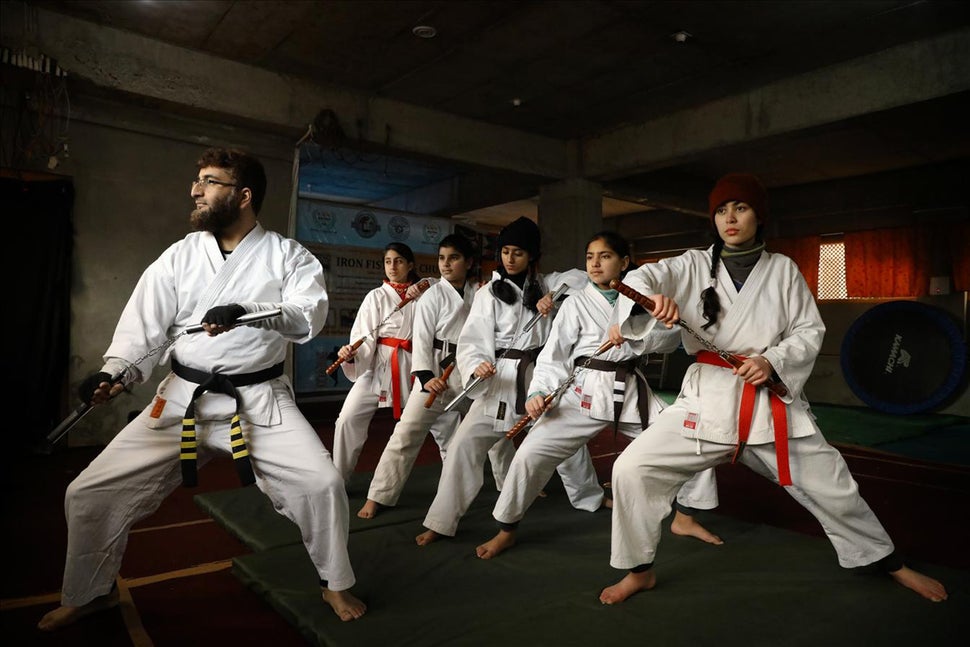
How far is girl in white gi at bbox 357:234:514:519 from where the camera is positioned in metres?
3.76

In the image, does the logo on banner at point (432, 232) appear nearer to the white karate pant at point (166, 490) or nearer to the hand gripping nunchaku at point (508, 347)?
the hand gripping nunchaku at point (508, 347)

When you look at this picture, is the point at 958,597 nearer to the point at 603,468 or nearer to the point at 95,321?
the point at 603,468

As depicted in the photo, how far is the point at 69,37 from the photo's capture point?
5223 mm

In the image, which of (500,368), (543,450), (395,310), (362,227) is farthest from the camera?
(362,227)

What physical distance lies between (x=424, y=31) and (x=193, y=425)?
428cm

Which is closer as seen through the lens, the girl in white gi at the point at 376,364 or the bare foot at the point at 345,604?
the bare foot at the point at 345,604

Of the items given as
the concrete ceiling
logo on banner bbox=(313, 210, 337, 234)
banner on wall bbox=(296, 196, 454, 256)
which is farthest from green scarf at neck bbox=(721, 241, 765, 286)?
logo on banner bbox=(313, 210, 337, 234)

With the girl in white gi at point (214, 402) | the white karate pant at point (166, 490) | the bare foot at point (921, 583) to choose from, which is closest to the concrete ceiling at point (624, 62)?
the girl in white gi at point (214, 402)

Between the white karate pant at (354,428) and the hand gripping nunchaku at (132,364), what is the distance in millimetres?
1802

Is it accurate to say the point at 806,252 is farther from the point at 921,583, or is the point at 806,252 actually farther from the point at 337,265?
the point at 921,583

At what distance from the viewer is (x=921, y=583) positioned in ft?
8.29

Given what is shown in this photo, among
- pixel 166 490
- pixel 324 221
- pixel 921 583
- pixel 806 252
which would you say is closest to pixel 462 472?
pixel 166 490

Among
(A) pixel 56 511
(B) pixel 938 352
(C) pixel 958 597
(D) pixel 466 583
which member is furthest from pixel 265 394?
(B) pixel 938 352

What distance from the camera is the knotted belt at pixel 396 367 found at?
4.18 m
